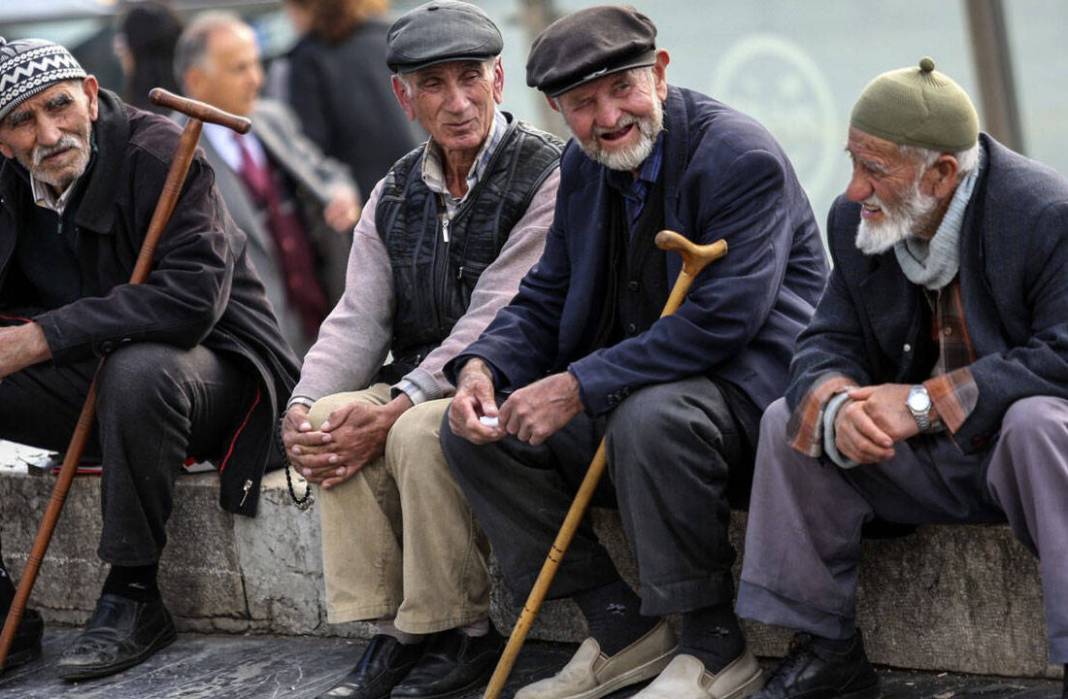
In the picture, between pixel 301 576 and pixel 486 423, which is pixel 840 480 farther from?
pixel 301 576

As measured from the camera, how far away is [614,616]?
4316mm

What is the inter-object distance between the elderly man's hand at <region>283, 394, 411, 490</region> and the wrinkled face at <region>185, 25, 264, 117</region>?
99.9 inches

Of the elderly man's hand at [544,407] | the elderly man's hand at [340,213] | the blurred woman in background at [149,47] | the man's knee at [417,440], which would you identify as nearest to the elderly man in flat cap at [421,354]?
the man's knee at [417,440]

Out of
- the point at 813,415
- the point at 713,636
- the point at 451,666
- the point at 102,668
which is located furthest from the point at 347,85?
the point at 813,415

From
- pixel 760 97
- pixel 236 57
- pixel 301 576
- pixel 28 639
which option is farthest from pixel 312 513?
pixel 760 97

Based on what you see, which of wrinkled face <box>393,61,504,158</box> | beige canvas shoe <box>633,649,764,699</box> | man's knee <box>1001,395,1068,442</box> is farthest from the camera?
wrinkled face <box>393,61,504,158</box>

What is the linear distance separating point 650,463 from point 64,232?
211cm

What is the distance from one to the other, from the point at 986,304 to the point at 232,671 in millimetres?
2333

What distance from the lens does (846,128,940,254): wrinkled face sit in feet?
12.4

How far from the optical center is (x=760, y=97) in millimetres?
8836

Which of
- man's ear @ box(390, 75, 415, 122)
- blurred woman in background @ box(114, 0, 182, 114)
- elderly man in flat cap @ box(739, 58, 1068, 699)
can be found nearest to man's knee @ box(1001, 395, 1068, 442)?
elderly man in flat cap @ box(739, 58, 1068, 699)

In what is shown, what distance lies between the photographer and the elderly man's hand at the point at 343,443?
4.50m

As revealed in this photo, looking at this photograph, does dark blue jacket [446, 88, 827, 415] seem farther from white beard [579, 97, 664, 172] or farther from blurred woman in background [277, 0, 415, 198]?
blurred woman in background [277, 0, 415, 198]

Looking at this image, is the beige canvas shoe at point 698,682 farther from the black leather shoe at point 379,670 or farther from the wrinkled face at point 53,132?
the wrinkled face at point 53,132
